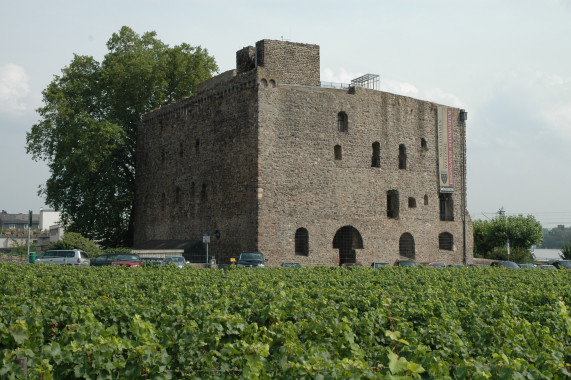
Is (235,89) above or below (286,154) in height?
above

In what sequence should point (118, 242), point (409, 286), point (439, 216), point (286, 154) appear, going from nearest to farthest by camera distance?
point (409, 286) → point (286, 154) → point (439, 216) → point (118, 242)

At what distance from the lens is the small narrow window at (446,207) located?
4409 centimetres

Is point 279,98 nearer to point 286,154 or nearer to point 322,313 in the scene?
point 286,154

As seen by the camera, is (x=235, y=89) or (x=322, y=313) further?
(x=235, y=89)

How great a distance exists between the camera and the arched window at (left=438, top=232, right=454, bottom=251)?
43531mm

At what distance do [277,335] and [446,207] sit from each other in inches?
1462

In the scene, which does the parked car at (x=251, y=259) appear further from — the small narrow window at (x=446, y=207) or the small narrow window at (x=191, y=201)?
the small narrow window at (x=446, y=207)

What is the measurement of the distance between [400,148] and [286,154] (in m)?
8.86

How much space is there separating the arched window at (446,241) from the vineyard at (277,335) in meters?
28.3

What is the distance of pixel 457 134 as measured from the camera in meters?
44.9

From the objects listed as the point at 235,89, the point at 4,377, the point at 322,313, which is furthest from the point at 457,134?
the point at 4,377

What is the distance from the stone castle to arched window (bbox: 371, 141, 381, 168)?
86 millimetres

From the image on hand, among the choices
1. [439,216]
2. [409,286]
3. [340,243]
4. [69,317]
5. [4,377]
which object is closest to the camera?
[4,377]

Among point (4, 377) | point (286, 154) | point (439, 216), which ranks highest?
point (286, 154)
